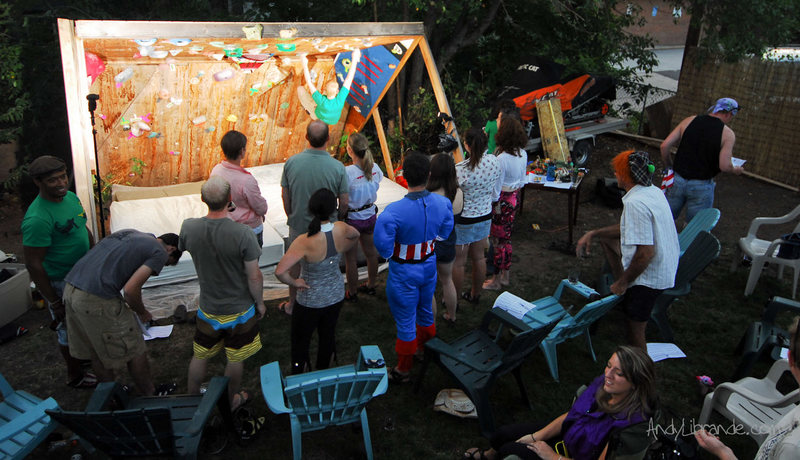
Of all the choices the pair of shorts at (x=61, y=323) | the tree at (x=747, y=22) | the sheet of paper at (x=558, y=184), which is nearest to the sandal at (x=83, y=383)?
the pair of shorts at (x=61, y=323)

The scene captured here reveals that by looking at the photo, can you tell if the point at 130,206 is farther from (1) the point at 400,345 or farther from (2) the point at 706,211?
(2) the point at 706,211

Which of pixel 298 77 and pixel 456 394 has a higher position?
pixel 298 77

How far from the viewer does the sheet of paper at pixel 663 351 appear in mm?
4383

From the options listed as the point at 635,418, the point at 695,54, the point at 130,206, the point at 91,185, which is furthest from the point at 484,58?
the point at 635,418

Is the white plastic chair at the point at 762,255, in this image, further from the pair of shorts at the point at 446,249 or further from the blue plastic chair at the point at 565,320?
the pair of shorts at the point at 446,249

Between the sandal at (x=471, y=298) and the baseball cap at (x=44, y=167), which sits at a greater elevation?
the baseball cap at (x=44, y=167)

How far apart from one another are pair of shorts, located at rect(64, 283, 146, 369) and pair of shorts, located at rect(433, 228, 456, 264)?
85.6 inches

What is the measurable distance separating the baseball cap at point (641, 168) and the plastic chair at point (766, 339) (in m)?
1.64

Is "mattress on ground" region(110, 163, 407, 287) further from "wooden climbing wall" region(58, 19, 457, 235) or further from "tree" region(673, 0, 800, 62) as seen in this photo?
"tree" region(673, 0, 800, 62)

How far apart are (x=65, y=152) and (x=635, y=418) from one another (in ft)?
26.6

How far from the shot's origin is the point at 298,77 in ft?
23.7

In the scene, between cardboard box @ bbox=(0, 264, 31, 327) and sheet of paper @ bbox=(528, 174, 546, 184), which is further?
sheet of paper @ bbox=(528, 174, 546, 184)

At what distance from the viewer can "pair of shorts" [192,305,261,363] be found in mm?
3217

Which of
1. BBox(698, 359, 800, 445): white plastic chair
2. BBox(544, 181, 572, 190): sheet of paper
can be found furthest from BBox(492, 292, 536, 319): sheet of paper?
BBox(544, 181, 572, 190): sheet of paper
